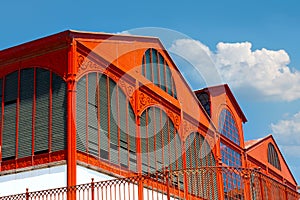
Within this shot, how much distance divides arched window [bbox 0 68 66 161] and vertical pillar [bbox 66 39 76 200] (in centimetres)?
31

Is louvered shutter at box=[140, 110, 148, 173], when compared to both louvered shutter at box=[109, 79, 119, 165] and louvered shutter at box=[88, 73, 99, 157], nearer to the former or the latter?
louvered shutter at box=[109, 79, 119, 165]

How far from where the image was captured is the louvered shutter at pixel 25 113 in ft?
61.5

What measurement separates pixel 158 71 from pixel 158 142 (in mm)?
3773

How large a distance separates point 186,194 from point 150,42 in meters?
7.25

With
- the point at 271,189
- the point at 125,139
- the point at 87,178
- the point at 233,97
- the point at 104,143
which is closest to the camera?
the point at 271,189

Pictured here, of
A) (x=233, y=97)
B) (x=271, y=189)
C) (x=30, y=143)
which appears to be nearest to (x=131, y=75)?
(x=30, y=143)

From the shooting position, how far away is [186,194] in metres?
23.8

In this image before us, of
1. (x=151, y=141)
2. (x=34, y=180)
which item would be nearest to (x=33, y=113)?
(x=34, y=180)

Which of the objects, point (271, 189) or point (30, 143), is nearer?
point (271, 189)

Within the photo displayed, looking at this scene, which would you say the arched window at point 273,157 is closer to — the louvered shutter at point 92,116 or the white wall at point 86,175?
the louvered shutter at point 92,116

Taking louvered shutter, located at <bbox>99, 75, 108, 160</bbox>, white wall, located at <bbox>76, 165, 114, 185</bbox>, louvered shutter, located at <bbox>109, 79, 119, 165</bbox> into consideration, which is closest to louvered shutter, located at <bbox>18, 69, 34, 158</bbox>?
white wall, located at <bbox>76, 165, 114, 185</bbox>

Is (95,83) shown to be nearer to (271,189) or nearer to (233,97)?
(271,189)

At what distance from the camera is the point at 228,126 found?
33.5m

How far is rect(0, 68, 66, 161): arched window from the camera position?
1844 centimetres
